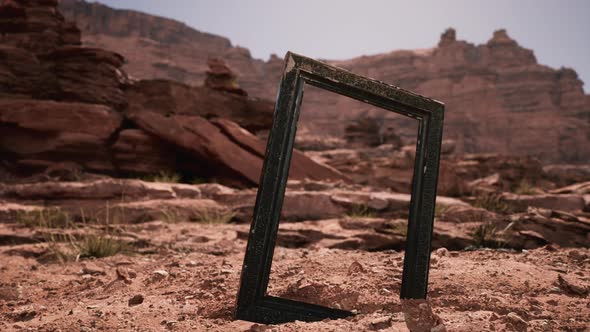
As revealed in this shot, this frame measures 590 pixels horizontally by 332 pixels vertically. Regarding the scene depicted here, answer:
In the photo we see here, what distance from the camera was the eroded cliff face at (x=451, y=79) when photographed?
44.1 metres

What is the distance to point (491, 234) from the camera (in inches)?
141

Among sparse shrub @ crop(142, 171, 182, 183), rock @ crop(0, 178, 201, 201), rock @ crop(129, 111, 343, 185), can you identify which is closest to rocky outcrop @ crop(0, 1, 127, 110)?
rock @ crop(129, 111, 343, 185)

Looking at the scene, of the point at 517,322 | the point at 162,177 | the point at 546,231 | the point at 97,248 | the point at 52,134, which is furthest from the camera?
the point at 162,177

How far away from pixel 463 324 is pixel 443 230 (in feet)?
9.24

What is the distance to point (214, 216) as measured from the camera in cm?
507

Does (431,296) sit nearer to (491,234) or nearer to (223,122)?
(491,234)

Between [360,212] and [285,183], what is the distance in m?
3.95

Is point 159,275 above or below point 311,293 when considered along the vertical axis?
below

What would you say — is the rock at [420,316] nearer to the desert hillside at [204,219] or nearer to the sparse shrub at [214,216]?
the desert hillside at [204,219]

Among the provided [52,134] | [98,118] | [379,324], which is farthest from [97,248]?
[52,134]

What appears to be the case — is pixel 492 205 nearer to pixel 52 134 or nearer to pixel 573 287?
pixel 573 287

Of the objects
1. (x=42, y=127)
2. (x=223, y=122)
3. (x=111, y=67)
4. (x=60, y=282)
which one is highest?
(x=111, y=67)

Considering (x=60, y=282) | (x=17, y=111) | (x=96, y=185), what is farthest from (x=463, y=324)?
(x=17, y=111)

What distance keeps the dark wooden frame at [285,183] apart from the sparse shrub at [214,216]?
351 centimetres
